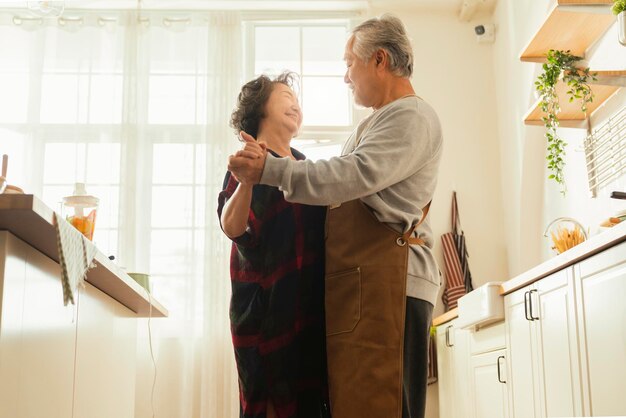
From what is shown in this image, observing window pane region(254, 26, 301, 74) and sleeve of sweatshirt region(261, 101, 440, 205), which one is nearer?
sleeve of sweatshirt region(261, 101, 440, 205)

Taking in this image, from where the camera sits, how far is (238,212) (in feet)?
5.78

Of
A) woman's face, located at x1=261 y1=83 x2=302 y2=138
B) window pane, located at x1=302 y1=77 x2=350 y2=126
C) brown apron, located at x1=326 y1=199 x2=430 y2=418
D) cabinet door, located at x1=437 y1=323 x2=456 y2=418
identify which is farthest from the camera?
window pane, located at x1=302 y1=77 x2=350 y2=126

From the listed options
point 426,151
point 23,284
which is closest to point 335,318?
point 426,151

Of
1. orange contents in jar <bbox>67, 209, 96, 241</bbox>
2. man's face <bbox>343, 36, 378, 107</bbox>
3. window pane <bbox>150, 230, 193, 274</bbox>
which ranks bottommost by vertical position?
Answer: orange contents in jar <bbox>67, 209, 96, 241</bbox>

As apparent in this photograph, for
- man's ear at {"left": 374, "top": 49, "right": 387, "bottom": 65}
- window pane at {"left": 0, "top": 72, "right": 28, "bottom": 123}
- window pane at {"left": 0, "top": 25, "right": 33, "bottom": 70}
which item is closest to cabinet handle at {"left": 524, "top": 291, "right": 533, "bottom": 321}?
man's ear at {"left": 374, "top": 49, "right": 387, "bottom": 65}

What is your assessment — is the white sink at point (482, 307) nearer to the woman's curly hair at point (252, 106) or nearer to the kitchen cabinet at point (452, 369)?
the kitchen cabinet at point (452, 369)

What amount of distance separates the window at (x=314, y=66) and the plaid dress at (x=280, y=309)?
12.6 feet

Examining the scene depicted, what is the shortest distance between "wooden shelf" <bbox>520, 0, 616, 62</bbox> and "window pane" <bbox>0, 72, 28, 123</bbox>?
3495 mm

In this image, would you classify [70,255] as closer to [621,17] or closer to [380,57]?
[380,57]

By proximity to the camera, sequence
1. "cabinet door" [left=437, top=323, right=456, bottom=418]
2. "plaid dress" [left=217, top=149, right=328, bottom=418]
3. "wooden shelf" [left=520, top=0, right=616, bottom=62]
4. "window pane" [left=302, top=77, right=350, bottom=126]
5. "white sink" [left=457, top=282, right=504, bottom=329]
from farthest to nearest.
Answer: "window pane" [left=302, top=77, right=350, bottom=126] < "cabinet door" [left=437, top=323, right=456, bottom=418] < "white sink" [left=457, top=282, right=504, bottom=329] < "wooden shelf" [left=520, top=0, right=616, bottom=62] < "plaid dress" [left=217, top=149, right=328, bottom=418]

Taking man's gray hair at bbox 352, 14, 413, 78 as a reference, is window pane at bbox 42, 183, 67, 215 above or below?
above

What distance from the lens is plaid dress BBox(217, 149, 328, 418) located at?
168 cm

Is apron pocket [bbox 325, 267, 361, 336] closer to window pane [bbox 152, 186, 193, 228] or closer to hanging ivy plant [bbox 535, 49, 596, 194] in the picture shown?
hanging ivy plant [bbox 535, 49, 596, 194]

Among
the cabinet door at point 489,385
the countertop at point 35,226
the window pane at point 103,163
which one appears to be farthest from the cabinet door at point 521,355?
the window pane at point 103,163
